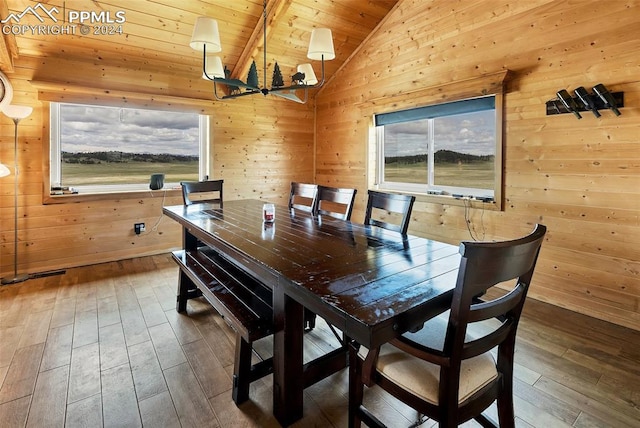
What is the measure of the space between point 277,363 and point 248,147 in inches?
144

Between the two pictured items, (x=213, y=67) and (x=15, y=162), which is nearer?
(x=213, y=67)

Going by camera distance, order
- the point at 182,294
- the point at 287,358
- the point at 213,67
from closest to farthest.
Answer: the point at 287,358
the point at 213,67
the point at 182,294

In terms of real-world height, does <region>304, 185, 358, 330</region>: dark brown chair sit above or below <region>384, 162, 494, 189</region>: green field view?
below

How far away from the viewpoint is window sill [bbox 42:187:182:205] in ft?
11.6

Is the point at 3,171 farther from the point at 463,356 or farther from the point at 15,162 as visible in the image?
the point at 463,356

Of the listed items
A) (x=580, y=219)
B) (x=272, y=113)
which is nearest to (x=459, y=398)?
(x=580, y=219)

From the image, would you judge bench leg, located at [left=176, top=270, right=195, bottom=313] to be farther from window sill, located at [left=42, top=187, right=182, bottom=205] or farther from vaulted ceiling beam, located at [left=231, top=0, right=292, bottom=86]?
vaulted ceiling beam, located at [left=231, top=0, right=292, bottom=86]

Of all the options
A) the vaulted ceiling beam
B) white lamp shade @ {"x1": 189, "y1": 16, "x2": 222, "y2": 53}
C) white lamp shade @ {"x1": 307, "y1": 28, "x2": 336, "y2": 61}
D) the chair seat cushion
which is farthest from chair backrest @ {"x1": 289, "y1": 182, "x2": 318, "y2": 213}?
the chair seat cushion

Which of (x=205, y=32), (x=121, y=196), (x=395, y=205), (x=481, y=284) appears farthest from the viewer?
(x=121, y=196)

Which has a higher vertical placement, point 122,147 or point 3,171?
point 122,147

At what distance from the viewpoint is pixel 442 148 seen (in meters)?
3.77

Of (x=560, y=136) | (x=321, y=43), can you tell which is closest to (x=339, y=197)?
(x=321, y=43)

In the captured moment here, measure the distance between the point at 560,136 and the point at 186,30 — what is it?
3.65 meters

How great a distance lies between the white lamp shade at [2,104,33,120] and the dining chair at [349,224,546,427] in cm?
361
